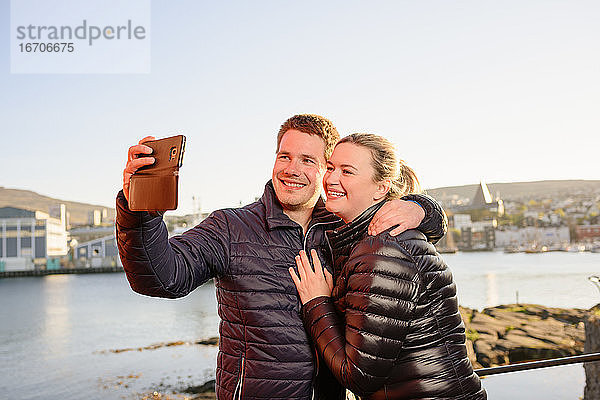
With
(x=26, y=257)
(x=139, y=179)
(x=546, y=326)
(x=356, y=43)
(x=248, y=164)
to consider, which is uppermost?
(x=356, y=43)

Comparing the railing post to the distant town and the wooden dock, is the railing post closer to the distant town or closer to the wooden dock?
the distant town

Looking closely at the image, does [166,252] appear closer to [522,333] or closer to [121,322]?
[522,333]

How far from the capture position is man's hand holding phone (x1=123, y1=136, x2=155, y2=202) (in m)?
1.06

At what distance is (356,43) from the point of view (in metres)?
31.7

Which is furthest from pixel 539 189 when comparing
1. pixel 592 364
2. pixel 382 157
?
pixel 382 157

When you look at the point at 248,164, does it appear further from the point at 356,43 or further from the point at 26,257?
the point at 356,43

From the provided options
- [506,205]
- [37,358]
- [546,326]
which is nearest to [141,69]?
[37,358]

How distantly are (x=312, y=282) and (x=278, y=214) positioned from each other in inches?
8.4

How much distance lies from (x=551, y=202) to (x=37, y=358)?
28.5 metres

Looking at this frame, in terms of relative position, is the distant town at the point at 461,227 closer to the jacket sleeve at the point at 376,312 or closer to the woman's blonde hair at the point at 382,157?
the woman's blonde hair at the point at 382,157

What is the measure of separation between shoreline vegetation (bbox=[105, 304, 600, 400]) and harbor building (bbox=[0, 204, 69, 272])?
8485 millimetres

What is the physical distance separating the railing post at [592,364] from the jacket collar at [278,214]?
4612 mm

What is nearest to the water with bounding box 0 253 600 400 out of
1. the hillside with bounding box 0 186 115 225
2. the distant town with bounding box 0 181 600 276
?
the distant town with bounding box 0 181 600 276

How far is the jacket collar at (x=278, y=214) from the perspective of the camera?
1.40 meters
